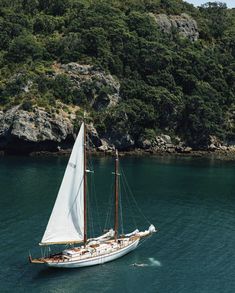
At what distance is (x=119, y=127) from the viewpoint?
5812 inches

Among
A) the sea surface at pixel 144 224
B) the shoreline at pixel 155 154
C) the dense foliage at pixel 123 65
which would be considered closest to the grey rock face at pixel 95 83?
the dense foliage at pixel 123 65

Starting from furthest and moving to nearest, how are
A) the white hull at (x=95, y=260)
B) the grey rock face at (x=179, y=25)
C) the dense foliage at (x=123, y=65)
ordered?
the grey rock face at (x=179, y=25) < the dense foliage at (x=123, y=65) < the white hull at (x=95, y=260)

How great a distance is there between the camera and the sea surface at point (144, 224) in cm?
5975

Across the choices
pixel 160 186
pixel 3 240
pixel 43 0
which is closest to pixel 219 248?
pixel 3 240

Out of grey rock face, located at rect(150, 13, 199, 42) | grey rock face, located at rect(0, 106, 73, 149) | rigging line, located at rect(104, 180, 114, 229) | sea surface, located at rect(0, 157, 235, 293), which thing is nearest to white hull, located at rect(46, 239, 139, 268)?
sea surface, located at rect(0, 157, 235, 293)

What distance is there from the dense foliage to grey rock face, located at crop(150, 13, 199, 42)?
4547mm

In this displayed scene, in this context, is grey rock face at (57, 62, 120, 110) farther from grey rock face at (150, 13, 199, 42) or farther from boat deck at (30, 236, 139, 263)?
boat deck at (30, 236, 139, 263)

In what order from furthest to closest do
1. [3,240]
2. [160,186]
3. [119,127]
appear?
[119,127] → [160,186] → [3,240]

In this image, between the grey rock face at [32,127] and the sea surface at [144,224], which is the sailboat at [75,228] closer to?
the sea surface at [144,224]

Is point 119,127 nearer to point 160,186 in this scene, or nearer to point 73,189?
point 160,186

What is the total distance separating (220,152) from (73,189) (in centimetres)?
9746

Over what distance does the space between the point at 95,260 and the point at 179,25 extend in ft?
478

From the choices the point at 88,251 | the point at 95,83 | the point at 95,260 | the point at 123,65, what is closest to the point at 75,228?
the point at 88,251

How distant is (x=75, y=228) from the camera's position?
64312 millimetres
